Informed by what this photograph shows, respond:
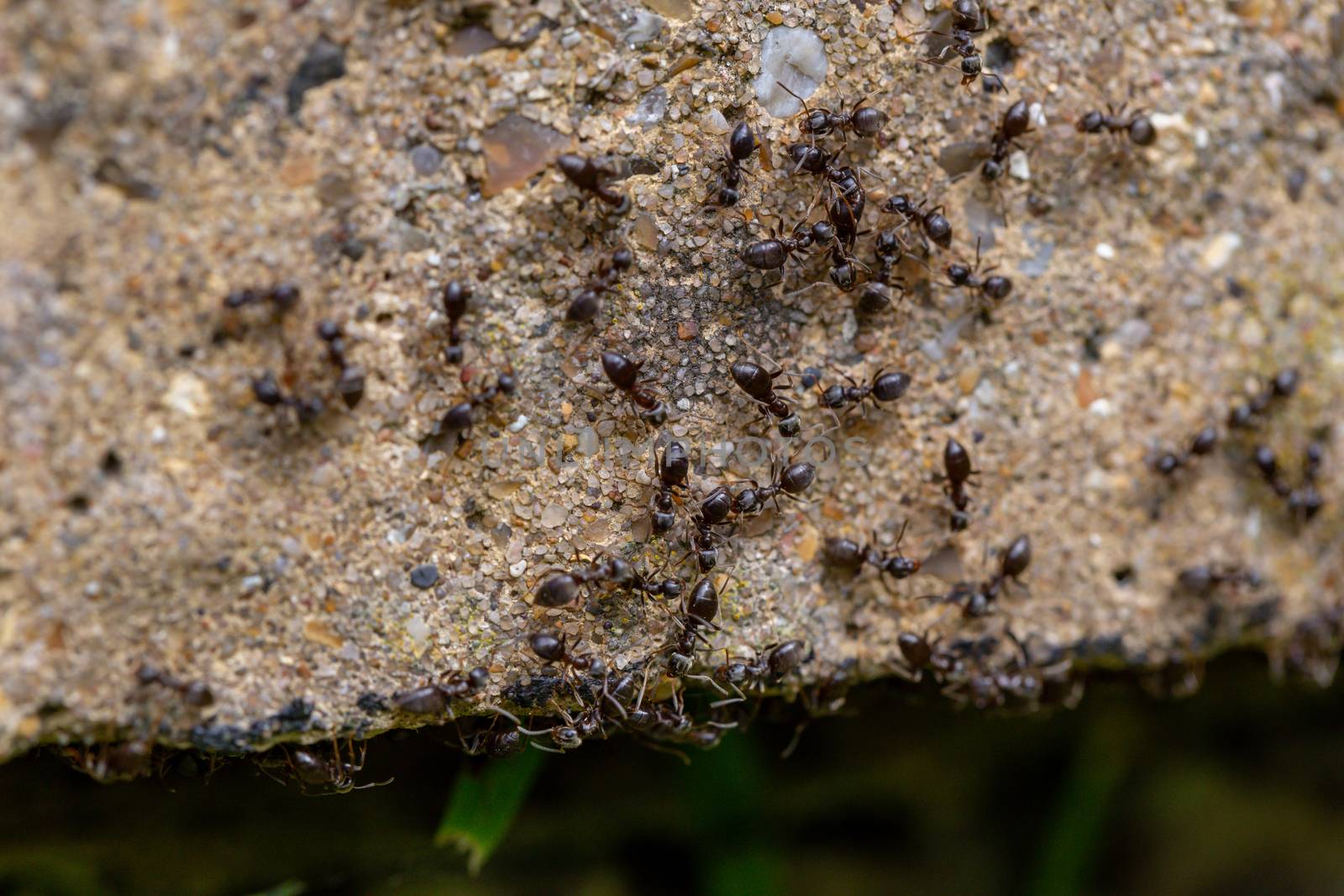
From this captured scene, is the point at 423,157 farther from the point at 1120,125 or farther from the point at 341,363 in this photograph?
the point at 1120,125

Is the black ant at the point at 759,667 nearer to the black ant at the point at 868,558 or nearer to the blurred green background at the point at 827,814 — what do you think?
the black ant at the point at 868,558

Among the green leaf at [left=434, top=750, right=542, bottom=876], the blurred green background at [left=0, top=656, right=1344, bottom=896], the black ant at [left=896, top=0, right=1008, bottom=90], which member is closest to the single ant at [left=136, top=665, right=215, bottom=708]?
the blurred green background at [left=0, top=656, right=1344, bottom=896]

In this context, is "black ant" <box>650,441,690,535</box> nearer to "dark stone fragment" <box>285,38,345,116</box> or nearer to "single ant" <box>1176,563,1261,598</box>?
"dark stone fragment" <box>285,38,345,116</box>

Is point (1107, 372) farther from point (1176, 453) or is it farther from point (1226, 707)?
point (1226, 707)

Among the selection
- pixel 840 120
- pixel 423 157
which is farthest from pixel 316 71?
pixel 840 120

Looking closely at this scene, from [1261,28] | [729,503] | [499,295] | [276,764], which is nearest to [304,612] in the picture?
[276,764]
